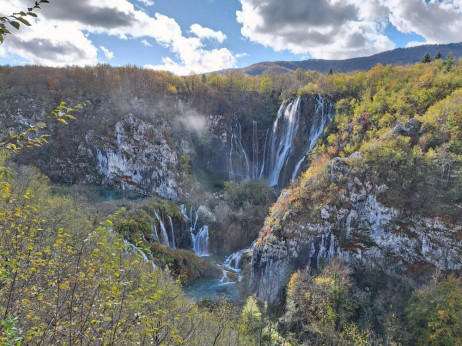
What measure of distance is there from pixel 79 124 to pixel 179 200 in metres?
27.1

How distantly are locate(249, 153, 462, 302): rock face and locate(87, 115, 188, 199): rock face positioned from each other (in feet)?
102

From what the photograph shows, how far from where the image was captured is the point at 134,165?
55688 mm

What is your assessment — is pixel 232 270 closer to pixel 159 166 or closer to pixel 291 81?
pixel 159 166

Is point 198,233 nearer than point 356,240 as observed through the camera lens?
No

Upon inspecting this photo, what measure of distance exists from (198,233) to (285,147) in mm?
24794

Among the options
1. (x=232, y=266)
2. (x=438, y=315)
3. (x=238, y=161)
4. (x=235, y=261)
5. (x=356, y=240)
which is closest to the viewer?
(x=438, y=315)

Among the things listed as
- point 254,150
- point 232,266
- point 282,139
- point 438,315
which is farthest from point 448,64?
point 232,266

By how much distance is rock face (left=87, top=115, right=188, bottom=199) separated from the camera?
5500 cm

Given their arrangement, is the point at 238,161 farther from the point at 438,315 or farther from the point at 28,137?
the point at 28,137

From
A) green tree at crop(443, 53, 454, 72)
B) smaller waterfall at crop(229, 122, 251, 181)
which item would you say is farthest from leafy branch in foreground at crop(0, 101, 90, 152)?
smaller waterfall at crop(229, 122, 251, 181)

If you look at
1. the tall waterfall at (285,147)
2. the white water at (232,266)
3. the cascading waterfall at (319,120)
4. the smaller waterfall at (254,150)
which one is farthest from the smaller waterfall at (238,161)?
the white water at (232,266)

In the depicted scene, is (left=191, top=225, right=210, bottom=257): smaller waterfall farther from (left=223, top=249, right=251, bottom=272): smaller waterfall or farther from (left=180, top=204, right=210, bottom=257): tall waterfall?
(left=223, top=249, right=251, bottom=272): smaller waterfall

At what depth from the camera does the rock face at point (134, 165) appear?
180 ft

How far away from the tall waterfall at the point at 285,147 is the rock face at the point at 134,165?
14.3m
